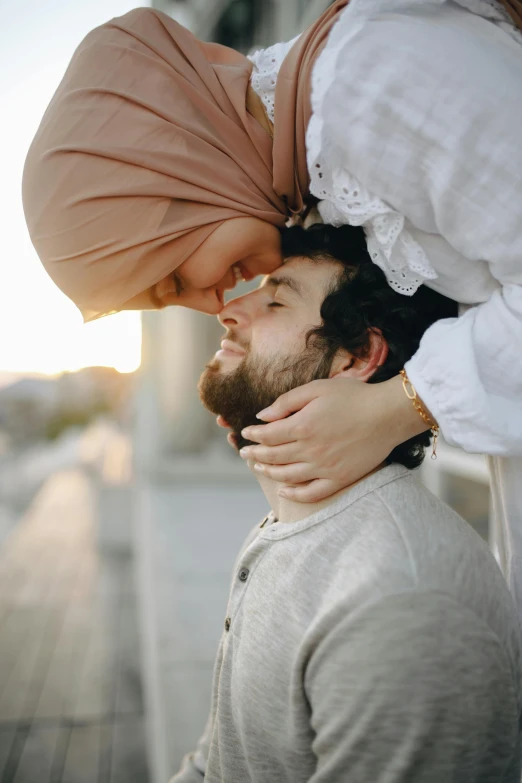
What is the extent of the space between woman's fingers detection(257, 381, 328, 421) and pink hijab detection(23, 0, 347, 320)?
1.32 ft

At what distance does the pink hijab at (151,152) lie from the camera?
1.26 meters

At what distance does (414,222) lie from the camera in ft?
3.74

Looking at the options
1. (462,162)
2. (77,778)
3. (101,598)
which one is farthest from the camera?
(101,598)

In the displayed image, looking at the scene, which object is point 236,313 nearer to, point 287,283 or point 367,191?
point 287,283

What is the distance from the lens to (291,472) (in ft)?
4.07

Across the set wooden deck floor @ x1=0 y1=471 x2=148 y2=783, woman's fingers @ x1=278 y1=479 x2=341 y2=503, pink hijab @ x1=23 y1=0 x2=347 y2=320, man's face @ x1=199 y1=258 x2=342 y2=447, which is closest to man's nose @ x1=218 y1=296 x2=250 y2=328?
man's face @ x1=199 y1=258 x2=342 y2=447

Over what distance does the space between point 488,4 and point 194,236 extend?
0.72 metres

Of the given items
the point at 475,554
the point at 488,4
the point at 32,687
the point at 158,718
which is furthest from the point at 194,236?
the point at 32,687

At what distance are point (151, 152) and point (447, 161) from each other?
1.94ft

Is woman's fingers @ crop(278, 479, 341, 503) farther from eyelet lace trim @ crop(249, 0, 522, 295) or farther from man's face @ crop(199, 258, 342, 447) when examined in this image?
eyelet lace trim @ crop(249, 0, 522, 295)

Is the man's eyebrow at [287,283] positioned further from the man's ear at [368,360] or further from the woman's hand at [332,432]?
the woman's hand at [332,432]

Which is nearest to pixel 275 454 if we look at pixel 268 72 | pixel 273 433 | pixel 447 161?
pixel 273 433

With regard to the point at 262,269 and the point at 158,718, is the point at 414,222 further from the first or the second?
the point at 158,718

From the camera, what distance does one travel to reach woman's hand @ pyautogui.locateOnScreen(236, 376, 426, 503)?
3.83ft
